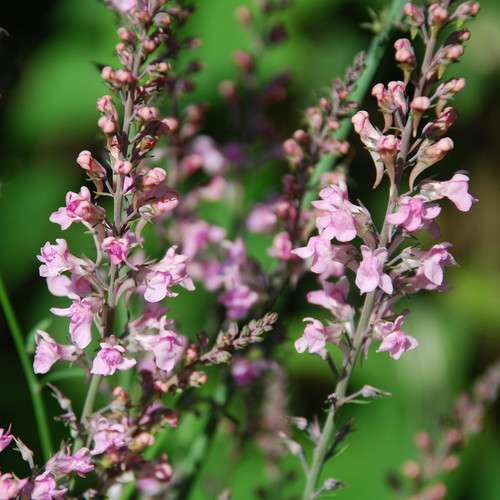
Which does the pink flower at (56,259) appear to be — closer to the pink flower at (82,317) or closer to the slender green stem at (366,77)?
the pink flower at (82,317)

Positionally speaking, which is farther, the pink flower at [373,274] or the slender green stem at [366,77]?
the slender green stem at [366,77]

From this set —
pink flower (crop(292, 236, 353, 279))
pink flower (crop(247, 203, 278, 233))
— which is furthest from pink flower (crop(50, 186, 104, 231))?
pink flower (crop(247, 203, 278, 233))

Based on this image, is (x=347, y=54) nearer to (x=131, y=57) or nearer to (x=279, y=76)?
(x=279, y=76)

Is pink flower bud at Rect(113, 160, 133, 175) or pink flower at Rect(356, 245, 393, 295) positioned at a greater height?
pink flower bud at Rect(113, 160, 133, 175)

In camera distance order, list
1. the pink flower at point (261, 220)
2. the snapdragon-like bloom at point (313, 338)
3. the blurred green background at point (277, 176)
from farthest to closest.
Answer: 1. the blurred green background at point (277, 176)
2. the pink flower at point (261, 220)
3. the snapdragon-like bloom at point (313, 338)

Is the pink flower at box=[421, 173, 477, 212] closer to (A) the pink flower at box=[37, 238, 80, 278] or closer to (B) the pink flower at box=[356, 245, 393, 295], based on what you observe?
(B) the pink flower at box=[356, 245, 393, 295]

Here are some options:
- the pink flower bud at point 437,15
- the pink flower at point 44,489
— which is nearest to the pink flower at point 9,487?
the pink flower at point 44,489

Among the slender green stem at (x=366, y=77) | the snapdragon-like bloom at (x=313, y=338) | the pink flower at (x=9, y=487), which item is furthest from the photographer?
the slender green stem at (x=366, y=77)

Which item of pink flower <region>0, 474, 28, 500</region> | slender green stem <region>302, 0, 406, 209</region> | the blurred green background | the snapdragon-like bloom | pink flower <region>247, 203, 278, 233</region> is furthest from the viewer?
the blurred green background
